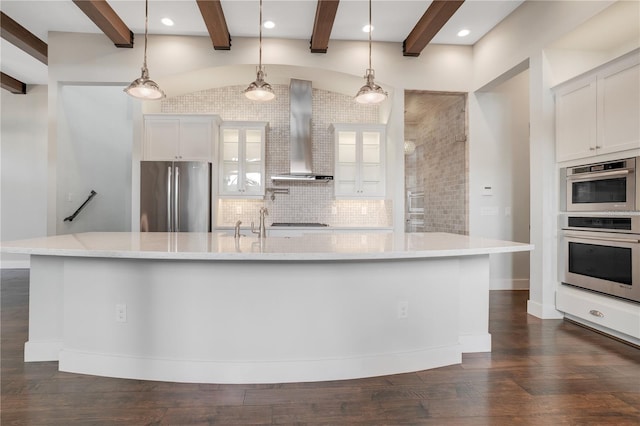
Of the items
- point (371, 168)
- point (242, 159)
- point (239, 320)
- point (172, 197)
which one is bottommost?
point (239, 320)

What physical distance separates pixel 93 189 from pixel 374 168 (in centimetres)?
508

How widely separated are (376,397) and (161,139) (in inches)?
169

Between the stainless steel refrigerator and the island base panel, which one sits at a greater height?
the stainless steel refrigerator

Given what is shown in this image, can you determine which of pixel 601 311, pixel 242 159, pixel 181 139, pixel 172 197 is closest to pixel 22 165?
pixel 181 139

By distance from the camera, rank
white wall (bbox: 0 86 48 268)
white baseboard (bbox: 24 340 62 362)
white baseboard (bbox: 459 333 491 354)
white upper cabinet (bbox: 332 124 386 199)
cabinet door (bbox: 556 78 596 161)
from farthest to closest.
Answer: white wall (bbox: 0 86 48 268) → white upper cabinet (bbox: 332 124 386 199) → cabinet door (bbox: 556 78 596 161) → white baseboard (bbox: 459 333 491 354) → white baseboard (bbox: 24 340 62 362)

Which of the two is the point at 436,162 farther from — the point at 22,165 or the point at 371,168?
the point at 22,165

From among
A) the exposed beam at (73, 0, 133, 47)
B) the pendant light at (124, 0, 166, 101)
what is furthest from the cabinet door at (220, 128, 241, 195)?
the pendant light at (124, 0, 166, 101)

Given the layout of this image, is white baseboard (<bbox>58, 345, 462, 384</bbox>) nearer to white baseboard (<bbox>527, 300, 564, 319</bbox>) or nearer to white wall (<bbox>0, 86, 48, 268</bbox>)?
white baseboard (<bbox>527, 300, 564, 319</bbox>)

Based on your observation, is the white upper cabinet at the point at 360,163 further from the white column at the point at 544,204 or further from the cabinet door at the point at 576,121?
the cabinet door at the point at 576,121

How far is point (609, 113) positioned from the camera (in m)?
2.95

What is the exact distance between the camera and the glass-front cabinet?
5035 mm

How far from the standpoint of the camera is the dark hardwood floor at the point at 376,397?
176cm

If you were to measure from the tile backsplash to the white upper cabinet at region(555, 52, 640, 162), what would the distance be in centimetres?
252

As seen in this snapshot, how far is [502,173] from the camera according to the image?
4.71m
